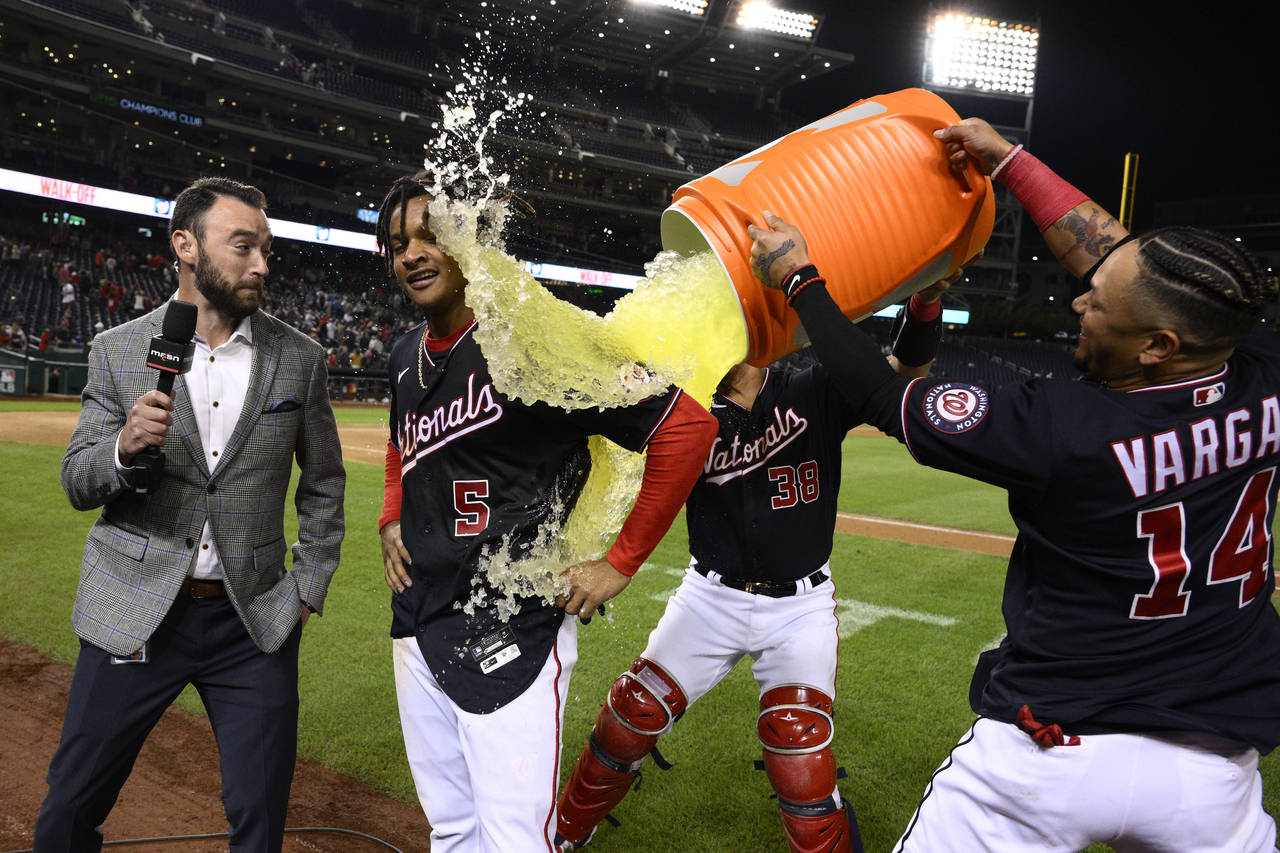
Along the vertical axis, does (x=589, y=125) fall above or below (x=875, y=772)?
above

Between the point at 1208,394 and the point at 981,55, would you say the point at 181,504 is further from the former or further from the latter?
the point at 981,55

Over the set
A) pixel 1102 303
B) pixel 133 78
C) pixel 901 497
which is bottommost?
pixel 901 497

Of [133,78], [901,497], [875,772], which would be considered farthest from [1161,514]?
[133,78]

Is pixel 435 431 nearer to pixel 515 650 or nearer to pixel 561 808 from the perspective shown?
pixel 515 650

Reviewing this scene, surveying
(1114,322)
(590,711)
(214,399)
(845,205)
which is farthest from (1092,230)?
(590,711)

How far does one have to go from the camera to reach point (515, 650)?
2.14 meters

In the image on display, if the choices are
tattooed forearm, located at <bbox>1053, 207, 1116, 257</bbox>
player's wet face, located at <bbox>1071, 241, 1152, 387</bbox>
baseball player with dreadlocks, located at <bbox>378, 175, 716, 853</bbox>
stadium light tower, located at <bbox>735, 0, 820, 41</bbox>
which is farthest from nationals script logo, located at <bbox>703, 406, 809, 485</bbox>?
stadium light tower, located at <bbox>735, 0, 820, 41</bbox>

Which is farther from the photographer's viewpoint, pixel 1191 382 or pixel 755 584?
pixel 755 584

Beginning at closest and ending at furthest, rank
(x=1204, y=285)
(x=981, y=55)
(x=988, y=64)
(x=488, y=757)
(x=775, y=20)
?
(x=1204, y=285)
(x=488, y=757)
(x=775, y=20)
(x=981, y=55)
(x=988, y=64)

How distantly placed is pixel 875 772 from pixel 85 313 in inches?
1042

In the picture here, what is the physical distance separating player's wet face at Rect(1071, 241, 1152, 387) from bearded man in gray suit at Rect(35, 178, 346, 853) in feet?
7.07

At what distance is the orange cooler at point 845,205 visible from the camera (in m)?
1.86

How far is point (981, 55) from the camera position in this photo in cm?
4638

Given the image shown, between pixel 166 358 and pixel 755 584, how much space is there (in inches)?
77.3
